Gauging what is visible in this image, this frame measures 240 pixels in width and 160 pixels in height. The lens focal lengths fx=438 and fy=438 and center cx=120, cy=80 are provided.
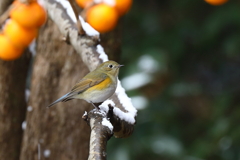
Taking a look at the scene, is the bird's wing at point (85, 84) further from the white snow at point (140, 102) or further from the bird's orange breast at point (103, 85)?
the white snow at point (140, 102)

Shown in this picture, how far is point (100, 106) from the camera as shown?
1.84 meters

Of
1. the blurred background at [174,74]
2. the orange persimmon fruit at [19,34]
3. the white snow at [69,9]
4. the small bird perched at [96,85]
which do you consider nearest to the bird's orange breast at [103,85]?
the small bird perched at [96,85]

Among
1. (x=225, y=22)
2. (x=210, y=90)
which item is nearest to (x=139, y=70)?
(x=225, y=22)

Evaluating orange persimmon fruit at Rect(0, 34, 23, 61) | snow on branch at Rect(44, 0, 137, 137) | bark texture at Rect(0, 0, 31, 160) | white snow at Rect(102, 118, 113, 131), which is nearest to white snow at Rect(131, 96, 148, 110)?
bark texture at Rect(0, 0, 31, 160)

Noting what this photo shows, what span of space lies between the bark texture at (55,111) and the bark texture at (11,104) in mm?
67

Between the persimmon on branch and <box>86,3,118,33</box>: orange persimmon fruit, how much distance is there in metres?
0.31

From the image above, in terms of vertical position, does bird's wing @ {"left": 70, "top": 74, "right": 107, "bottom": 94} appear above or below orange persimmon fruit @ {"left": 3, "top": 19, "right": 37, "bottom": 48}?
above

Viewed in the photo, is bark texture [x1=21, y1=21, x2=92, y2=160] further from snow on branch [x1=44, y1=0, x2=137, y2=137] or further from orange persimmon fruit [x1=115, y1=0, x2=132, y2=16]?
orange persimmon fruit [x1=115, y1=0, x2=132, y2=16]

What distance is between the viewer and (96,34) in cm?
232

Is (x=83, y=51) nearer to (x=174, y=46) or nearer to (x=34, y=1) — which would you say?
(x=34, y=1)

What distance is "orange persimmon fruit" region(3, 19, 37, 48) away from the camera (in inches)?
68.9

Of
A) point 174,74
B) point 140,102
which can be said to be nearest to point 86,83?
point 140,102

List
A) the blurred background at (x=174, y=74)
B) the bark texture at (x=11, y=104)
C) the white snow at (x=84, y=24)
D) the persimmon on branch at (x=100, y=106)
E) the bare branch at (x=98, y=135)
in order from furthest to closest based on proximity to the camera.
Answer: the blurred background at (x=174, y=74) < the bark texture at (x=11, y=104) < the white snow at (x=84, y=24) < the persimmon on branch at (x=100, y=106) < the bare branch at (x=98, y=135)

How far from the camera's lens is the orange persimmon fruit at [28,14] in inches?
65.1
